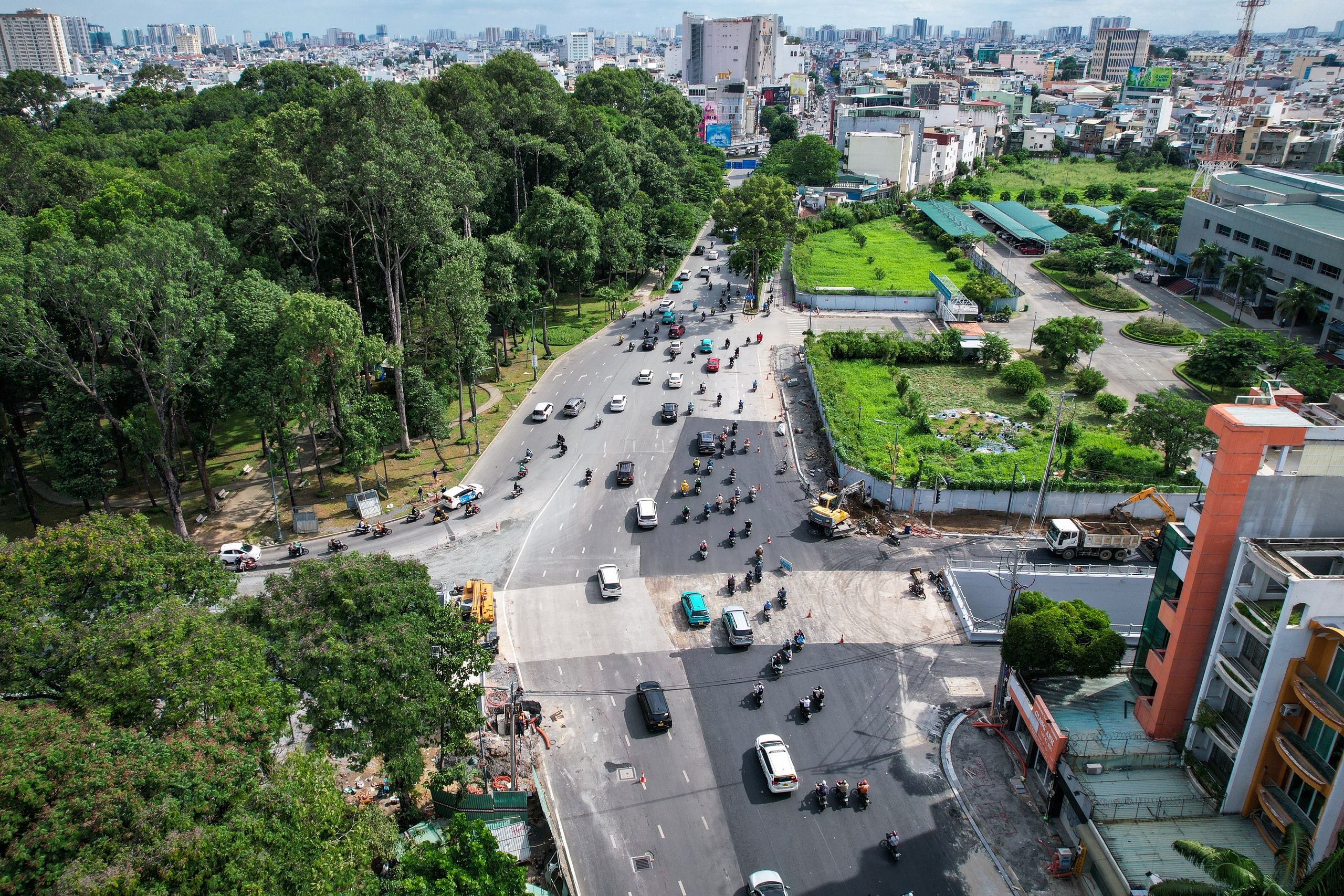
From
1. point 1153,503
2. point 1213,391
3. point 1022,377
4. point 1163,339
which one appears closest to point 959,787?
point 1153,503

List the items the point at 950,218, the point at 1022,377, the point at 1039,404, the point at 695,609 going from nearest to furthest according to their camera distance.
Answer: the point at 695,609
the point at 1039,404
the point at 1022,377
the point at 950,218

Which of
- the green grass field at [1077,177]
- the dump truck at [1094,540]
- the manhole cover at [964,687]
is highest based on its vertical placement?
the green grass field at [1077,177]

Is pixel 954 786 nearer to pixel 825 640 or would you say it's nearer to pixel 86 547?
pixel 825 640

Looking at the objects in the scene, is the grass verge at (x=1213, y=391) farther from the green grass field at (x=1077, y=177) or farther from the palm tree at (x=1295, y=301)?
the green grass field at (x=1077, y=177)

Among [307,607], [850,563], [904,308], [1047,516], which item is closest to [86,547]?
[307,607]

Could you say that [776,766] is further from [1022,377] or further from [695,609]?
[1022,377]

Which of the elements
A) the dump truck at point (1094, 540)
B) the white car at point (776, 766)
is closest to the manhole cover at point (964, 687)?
the white car at point (776, 766)
